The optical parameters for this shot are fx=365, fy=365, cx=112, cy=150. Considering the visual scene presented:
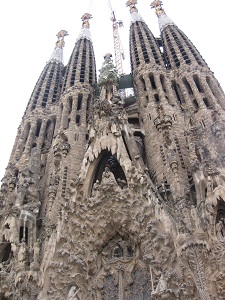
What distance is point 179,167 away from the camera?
1332 centimetres

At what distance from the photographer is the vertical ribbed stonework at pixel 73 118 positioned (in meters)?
15.2

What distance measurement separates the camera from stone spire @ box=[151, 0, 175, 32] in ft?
80.8

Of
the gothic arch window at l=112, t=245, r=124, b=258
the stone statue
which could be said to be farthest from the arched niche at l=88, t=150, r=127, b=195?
the stone statue

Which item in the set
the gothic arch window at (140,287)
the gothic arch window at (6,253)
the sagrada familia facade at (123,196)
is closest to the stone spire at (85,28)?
the sagrada familia facade at (123,196)

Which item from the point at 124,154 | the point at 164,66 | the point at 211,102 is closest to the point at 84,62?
the point at 164,66

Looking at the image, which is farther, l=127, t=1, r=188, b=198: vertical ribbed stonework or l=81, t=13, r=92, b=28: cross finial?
l=81, t=13, r=92, b=28: cross finial

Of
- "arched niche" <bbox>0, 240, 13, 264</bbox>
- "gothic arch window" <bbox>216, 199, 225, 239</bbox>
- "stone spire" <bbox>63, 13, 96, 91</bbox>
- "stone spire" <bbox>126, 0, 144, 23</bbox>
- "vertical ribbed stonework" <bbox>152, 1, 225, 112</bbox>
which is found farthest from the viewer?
"stone spire" <bbox>126, 0, 144, 23</bbox>

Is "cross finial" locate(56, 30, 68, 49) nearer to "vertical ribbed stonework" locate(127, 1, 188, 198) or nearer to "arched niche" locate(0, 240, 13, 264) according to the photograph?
"vertical ribbed stonework" locate(127, 1, 188, 198)

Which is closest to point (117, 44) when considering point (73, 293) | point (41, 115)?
point (41, 115)

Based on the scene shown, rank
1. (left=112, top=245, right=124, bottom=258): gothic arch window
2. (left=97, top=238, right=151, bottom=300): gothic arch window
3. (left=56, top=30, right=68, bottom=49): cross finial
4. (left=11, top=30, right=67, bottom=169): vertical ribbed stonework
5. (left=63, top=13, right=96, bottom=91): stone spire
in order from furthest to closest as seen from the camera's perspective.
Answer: (left=56, top=30, right=68, bottom=49): cross finial, (left=63, top=13, right=96, bottom=91): stone spire, (left=11, top=30, right=67, bottom=169): vertical ribbed stonework, (left=112, top=245, right=124, bottom=258): gothic arch window, (left=97, top=238, right=151, bottom=300): gothic arch window

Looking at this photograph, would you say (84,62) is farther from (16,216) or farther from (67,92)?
(16,216)

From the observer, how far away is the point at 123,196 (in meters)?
11.9

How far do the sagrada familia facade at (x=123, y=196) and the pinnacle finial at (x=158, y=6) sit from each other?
8316mm

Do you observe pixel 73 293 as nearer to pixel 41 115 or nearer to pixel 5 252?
pixel 5 252
